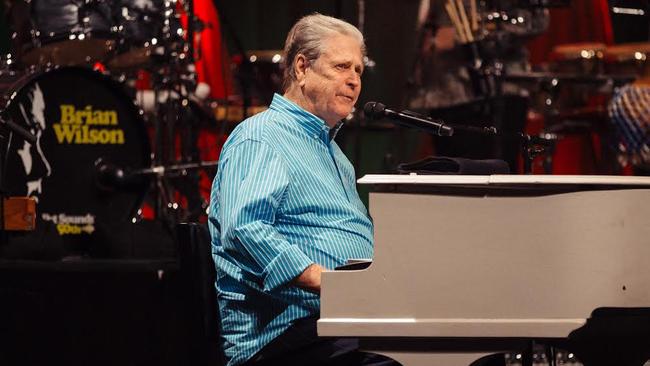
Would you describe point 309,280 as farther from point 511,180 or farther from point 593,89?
point 593,89

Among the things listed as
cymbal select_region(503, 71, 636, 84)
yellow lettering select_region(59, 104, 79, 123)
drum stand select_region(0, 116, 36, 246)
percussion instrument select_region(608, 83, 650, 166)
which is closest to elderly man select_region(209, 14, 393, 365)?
drum stand select_region(0, 116, 36, 246)

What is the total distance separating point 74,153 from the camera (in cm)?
573

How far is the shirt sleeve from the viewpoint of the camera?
119 inches

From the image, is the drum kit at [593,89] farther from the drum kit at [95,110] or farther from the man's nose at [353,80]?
the man's nose at [353,80]

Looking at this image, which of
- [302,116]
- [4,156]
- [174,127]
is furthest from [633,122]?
[302,116]

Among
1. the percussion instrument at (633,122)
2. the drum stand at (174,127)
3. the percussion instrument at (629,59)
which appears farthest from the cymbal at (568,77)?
the drum stand at (174,127)

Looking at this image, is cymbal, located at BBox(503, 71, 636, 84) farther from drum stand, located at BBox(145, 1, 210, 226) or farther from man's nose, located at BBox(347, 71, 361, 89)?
man's nose, located at BBox(347, 71, 361, 89)

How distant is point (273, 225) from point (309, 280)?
22cm

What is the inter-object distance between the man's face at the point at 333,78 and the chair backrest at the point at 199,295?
523mm

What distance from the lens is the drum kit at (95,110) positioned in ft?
17.8

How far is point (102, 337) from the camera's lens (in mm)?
4430

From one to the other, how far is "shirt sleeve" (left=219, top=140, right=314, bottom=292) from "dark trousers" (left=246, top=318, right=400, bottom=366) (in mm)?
183

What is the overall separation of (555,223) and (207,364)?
1106 mm

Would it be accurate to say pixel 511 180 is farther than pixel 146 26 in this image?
No
